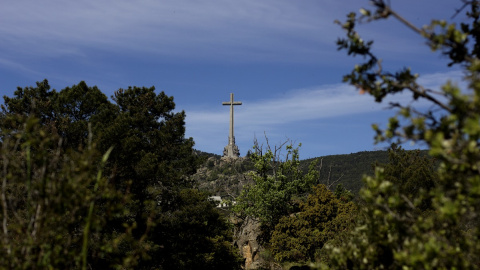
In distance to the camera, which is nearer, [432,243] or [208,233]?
[432,243]

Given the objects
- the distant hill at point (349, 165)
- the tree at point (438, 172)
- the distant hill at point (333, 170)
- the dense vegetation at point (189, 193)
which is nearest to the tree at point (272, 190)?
the dense vegetation at point (189, 193)

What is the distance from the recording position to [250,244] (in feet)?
130

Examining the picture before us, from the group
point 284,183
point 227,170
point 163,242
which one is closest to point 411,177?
point 284,183

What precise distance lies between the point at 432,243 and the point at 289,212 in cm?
3362

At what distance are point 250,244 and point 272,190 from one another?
616 cm

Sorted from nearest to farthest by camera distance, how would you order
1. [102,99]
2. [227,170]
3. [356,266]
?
[356,266] → [102,99] → [227,170]

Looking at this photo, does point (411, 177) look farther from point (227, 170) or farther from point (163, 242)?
point (227, 170)

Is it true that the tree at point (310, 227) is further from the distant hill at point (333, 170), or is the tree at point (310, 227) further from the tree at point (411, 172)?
the distant hill at point (333, 170)

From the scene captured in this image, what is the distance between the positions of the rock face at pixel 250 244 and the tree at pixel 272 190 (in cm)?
147

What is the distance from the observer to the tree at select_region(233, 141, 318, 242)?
36062mm

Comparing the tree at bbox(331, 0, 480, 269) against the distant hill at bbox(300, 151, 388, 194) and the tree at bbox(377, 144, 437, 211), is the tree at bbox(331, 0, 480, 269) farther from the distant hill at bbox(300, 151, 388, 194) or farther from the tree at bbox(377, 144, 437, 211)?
the distant hill at bbox(300, 151, 388, 194)

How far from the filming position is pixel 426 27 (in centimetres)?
488

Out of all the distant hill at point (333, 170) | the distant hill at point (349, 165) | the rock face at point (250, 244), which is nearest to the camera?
the rock face at point (250, 244)

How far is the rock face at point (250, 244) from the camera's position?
125 ft
